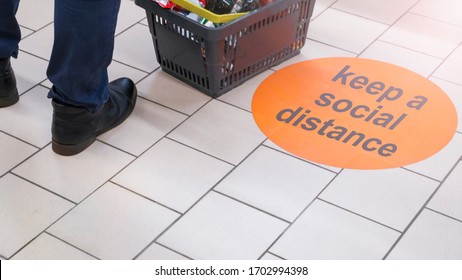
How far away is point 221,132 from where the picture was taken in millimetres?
2197

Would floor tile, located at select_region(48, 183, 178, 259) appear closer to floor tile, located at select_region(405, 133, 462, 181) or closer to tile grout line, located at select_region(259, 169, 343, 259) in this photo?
tile grout line, located at select_region(259, 169, 343, 259)

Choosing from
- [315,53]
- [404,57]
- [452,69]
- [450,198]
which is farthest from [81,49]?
[452,69]

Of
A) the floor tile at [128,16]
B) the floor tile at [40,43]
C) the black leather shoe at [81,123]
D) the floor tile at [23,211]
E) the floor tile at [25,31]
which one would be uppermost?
the black leather shoe at [81,123]

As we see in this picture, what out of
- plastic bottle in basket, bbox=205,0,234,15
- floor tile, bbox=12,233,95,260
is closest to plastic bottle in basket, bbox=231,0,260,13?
plastic bottle in basket, bbox=205,0,234,15

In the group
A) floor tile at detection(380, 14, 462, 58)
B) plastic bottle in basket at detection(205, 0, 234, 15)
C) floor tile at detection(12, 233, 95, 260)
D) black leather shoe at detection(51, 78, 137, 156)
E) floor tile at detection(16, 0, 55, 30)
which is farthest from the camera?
floor tile at detection(16, 0, 55, 30)

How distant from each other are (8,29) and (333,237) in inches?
45.2

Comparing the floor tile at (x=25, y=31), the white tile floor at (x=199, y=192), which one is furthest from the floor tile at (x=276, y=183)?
the floor tile at (x=25, y=31)

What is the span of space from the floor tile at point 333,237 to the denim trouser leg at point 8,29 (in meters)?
1.03

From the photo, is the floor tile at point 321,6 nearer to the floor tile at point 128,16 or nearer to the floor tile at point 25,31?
the floor tile at point 128,16

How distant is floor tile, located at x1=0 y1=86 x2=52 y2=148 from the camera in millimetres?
2166

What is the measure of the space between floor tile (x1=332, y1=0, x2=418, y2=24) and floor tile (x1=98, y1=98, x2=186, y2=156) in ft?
3.11

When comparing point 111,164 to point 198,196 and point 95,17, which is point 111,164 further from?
point 95,17

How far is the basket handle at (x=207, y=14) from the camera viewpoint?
214cm
